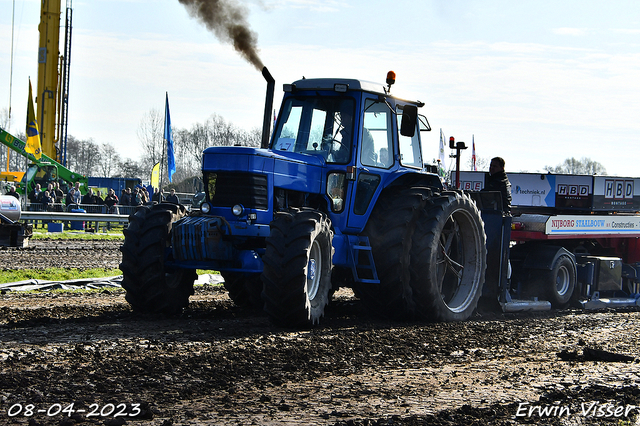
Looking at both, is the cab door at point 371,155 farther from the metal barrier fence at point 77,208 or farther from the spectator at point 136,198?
the spectator at point 136,198

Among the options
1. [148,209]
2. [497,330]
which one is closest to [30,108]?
[148,209]

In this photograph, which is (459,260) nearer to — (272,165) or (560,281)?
(560,281)

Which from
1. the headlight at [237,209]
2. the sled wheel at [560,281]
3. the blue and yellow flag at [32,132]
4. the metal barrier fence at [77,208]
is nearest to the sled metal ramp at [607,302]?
the sled wheel at [560,281]

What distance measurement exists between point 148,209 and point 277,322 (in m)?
2.16

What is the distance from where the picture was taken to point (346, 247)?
28.8 ft

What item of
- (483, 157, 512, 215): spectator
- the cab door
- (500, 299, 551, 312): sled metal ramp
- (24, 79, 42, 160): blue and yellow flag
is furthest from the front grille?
(24, 79, 42, 160): blue and yellow flag

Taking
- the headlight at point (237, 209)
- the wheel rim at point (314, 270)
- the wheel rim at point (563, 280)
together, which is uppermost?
the headlight at point (237, 209)

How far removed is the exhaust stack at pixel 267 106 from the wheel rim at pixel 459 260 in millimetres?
2647

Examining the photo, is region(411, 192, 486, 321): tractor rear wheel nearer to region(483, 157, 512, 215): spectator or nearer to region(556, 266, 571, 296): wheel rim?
region(483, 157, 512, 215): spectator

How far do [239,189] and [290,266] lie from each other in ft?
4.63

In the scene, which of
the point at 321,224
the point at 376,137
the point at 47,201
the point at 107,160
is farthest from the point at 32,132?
the point at 107,160

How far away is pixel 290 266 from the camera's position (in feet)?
23.9

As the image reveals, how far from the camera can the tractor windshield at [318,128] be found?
9023 millimetres

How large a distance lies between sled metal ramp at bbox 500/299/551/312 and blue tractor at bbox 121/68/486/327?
827 mm
